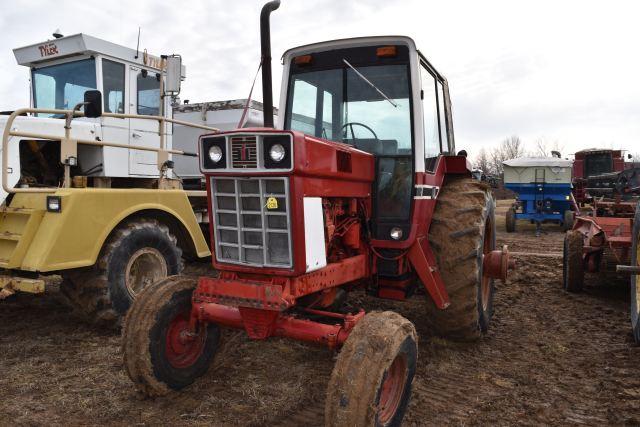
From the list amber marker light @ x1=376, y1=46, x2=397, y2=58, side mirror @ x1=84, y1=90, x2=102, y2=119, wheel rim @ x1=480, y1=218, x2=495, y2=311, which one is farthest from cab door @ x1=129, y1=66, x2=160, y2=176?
wheel rim @ x1=480, y1=218, x2=495, y2=311

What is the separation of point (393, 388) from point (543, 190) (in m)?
12.6

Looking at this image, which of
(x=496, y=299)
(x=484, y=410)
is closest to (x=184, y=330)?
(x=484, y=410)

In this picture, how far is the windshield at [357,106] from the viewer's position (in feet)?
13.0

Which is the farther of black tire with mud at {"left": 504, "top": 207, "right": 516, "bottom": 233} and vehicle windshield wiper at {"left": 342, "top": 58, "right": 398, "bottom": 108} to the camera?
black tire with mud at {"left": 504, "top": 207, "right": 516, "bottom": 233}

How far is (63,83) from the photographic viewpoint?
597 centimetres

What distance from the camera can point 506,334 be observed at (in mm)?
4742

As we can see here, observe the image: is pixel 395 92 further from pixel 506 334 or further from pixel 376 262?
pixel 506 334

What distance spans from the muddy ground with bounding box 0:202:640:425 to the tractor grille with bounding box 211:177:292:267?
0.97m

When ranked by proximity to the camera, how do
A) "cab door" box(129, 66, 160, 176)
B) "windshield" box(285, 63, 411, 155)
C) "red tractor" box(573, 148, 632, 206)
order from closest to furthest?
"windshield" box(285, 63, 411, 155) < "cab door" box(129, 66, 160, 176) < "red tractor" box(573, 148, 632, 206)

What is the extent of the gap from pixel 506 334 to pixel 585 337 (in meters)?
0.69

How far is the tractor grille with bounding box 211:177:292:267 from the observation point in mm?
2930

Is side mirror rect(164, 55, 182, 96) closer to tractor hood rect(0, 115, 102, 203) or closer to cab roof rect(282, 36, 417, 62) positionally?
tractor hood rect(0, 115, 102, 203)

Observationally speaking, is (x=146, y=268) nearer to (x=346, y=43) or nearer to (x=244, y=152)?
(x=244, y=152)

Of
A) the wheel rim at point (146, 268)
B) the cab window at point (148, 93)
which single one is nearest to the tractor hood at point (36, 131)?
the cab window at point (148, 93)
